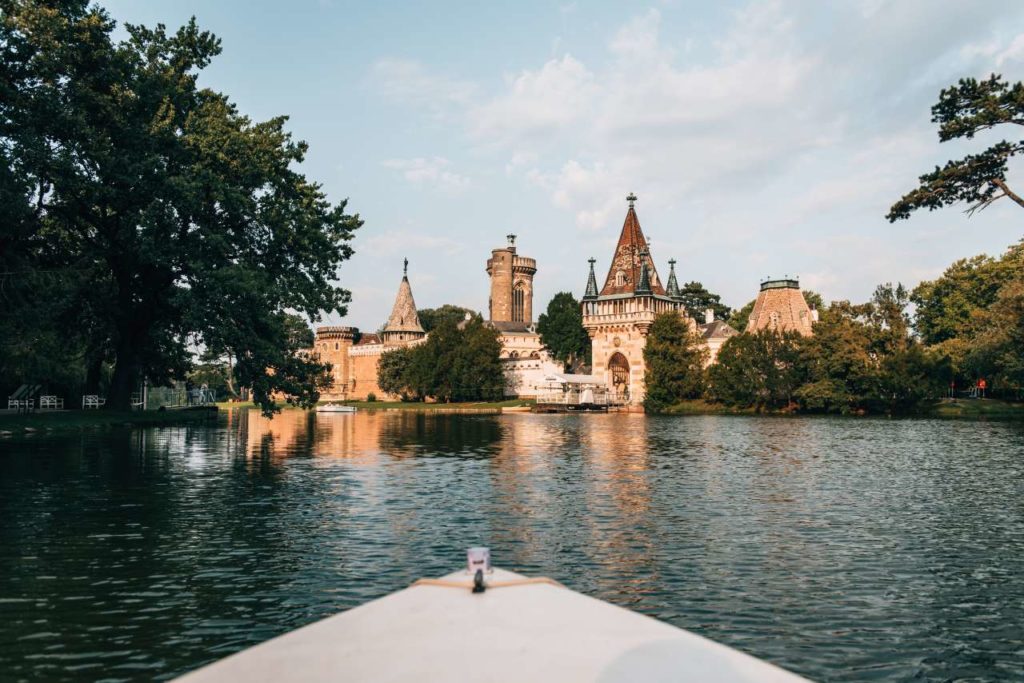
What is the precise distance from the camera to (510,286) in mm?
140375

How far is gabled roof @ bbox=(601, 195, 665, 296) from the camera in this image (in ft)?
319

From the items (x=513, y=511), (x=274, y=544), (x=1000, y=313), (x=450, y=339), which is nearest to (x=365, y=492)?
(x=513, y=511)

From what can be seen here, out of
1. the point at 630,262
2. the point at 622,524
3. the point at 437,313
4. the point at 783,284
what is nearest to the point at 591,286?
the point at 630,262

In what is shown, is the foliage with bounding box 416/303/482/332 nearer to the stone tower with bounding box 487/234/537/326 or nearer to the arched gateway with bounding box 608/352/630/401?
the stone tower with bounding box 487/234/537/326

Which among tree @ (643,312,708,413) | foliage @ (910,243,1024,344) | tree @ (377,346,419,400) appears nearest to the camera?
foliage @ (910,243,1024,344)

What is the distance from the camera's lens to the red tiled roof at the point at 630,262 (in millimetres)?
97438

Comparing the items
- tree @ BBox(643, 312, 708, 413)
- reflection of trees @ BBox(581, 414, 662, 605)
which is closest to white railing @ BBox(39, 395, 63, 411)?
reflection of trees @ BBox(581, 414, 662, 605)

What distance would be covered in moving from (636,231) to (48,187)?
76.9 m

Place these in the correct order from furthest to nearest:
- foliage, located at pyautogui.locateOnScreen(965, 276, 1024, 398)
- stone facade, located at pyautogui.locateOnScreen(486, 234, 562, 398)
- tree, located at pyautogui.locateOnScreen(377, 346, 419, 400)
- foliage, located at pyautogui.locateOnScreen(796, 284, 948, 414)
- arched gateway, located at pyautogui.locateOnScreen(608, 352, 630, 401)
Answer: stone facade, located at pyautogui.locateOnScreen(486, 234, 562, 398), tree, located at pyautogui.locateOnScreen(377, 346, 419, 400), arched gateway, located at pyautogui.locateOnScreen(608, 352, 630, 401), foliage, located at pyautogui.locateOnScreen(796, 284, 948, 414), foliage, located at pyautogui.locateOnScreen(965, 276, 1024, 398)

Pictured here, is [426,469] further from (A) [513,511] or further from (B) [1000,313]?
(B) [1000,313]

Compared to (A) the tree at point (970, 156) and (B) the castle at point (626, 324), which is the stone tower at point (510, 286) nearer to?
(B) the castle at point (626, 324)

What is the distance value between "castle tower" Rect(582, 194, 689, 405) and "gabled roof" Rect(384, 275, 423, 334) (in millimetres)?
42046

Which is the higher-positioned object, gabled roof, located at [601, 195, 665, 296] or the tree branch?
gabled roof, located at [601, 195, 665, 296]

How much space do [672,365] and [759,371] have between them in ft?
43.2
